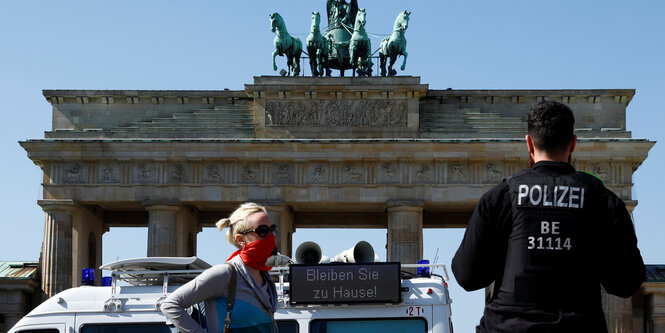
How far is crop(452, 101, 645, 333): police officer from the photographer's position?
666cm

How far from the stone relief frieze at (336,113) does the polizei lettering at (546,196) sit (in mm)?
47998

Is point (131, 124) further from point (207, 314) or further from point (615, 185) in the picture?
point (207, 314)

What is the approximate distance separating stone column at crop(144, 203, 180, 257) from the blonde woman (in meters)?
44.5

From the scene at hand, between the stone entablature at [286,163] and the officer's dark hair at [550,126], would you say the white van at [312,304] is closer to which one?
the officer's dark hair at [550,126]

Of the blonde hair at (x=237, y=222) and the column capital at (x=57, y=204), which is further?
the column capital at (x=57, y=204)

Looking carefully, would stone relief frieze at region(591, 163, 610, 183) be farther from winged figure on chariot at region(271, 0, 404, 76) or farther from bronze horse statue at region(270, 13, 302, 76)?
bronze horse statue at region(270, 13, 302, 76)

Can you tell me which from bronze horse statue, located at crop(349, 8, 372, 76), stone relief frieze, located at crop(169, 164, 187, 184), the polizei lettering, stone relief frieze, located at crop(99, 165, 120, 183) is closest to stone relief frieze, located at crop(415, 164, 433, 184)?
bronze horse statue, located at crop(349, 8, 372, 76)

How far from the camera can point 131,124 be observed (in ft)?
181

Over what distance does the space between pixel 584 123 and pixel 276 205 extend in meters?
13.8

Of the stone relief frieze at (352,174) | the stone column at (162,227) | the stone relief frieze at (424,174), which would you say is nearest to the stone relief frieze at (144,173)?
the stone column at (162,227)

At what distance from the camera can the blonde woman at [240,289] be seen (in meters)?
8.31

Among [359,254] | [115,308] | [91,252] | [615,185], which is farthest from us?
[91,252]

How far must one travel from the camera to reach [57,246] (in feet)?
173

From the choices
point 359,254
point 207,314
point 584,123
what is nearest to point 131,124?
point 584,123
